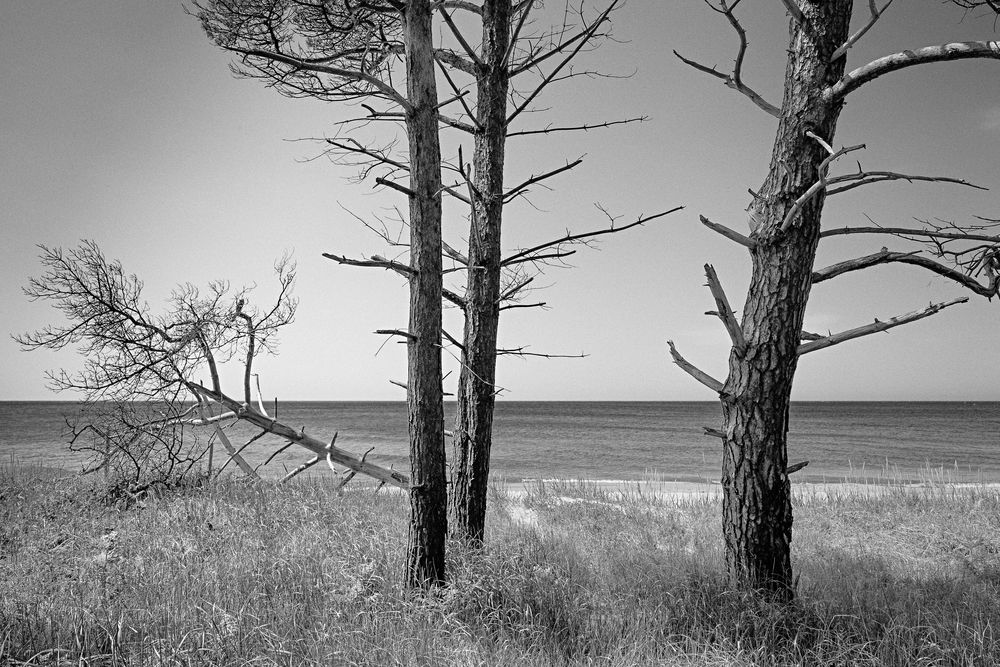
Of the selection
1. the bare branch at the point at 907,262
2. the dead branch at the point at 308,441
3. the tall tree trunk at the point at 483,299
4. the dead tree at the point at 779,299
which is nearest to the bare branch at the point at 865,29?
the dead tree at the point at 779,299

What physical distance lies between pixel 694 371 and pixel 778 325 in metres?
0.73

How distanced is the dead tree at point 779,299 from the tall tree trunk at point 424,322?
2154mm

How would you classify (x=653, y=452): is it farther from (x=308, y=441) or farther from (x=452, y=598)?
(x=452, y=598)

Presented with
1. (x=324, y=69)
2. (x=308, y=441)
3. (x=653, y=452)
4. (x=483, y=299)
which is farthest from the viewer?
(x=653, y=452)

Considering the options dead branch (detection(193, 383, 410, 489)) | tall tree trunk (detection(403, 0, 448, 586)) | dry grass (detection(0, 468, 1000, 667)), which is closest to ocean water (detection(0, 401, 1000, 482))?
dead branch (detection(193, 383, 410, 489))

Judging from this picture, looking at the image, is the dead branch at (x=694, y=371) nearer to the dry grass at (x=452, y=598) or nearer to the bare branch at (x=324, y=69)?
the dry grass at (x=452, y=598)

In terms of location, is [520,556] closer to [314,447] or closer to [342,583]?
[342,583]

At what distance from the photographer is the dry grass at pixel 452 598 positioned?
11.6 feet

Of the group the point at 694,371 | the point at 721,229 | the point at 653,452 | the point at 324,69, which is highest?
the point at 324,69

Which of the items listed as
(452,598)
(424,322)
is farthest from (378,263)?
(452,598)

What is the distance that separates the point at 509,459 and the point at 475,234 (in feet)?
73.3

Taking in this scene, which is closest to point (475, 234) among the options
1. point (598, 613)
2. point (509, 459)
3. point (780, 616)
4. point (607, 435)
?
point (598, 613)

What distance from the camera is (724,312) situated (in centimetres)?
460

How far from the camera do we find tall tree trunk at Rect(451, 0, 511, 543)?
18.6 ft
